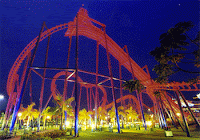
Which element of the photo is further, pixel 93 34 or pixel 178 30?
pixel 93 34

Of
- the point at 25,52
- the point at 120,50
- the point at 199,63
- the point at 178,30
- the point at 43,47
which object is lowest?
the point at 199,63

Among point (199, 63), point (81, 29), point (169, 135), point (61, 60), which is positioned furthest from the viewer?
point (61, 60)

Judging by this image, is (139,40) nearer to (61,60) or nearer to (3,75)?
(61,60)

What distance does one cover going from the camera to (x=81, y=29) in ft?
61.4

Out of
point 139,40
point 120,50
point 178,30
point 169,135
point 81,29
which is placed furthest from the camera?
point 139,40

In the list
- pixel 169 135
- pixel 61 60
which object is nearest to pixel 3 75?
pixel 61 60

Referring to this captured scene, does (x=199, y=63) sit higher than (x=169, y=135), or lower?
higher

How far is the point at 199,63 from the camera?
6.15 metres

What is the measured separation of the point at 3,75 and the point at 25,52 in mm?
28376

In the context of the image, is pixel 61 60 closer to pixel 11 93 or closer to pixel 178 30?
pixel 11 93

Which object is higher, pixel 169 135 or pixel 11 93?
pixel 11 93

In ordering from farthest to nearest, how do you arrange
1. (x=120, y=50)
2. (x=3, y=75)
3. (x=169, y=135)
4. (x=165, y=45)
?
(x=3, y=75) < (x=120, y=50) < (x=169, y=135) < (x=165, y=45)

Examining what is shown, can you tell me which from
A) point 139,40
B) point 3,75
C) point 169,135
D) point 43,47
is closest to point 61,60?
point 43,47

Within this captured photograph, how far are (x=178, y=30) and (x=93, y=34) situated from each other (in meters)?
15.4
